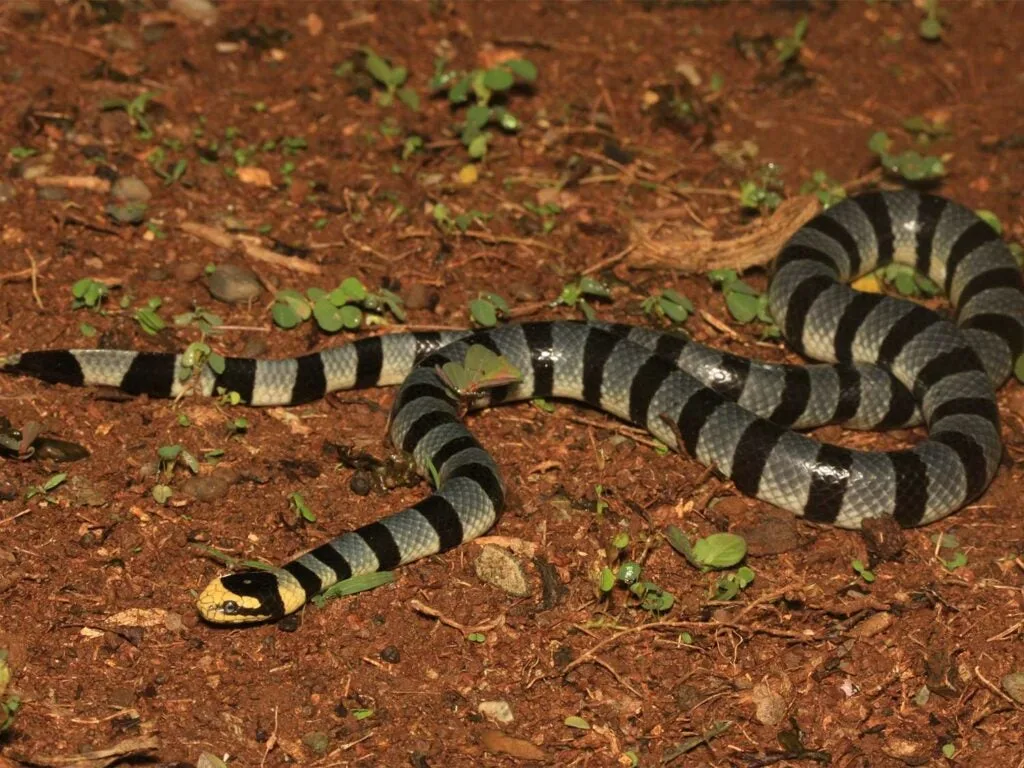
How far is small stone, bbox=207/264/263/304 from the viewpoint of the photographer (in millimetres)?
7520

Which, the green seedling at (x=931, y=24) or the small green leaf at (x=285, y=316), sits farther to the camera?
the green seedling at (x=931, y=24)

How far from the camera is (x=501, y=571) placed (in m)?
6.07

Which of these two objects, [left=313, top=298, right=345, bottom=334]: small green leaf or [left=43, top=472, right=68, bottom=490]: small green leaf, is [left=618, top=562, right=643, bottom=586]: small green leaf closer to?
[left=313, top=298, right=345, bottom=334]: small green leaf

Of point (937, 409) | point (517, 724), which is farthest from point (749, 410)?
point (517, 724)

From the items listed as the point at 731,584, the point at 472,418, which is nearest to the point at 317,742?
the point at 731,584

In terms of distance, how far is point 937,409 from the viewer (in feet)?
23.2

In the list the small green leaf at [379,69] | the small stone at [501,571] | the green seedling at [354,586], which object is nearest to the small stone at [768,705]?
the small stone at [501,571]

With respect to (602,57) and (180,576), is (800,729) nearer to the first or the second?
(180,576)

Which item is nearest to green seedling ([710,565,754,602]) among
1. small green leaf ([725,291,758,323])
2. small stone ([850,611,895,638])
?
small stone ([850,611,895,638])

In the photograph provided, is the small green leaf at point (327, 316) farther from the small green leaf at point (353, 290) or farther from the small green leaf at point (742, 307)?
the small green leaf at point (742, 307)

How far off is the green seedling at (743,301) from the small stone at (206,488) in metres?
3.22

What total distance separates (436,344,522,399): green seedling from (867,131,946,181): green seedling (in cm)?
343

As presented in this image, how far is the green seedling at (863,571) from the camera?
247 inches

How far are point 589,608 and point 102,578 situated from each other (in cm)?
215
